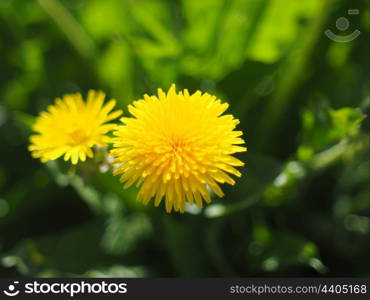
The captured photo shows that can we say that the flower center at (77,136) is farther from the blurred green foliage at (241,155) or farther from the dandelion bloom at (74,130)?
the blurred green foliage at (241,155)

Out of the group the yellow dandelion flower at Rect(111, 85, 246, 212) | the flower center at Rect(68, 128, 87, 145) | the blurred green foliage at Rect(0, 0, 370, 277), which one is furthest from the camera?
the blurred green foliage at Rect(0, 0, 370, 277)

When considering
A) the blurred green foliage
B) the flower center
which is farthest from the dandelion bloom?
the blurred green foliage

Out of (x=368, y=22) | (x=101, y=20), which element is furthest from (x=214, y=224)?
(x=101, y=20)

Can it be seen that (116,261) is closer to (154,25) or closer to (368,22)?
(154,25)

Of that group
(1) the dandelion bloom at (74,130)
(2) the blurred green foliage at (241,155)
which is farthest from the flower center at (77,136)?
(2) the blurred green foliage at (241,155)

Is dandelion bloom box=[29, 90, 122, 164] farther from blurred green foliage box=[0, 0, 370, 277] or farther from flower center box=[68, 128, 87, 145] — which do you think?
blurred green foliage box=[0, 0, 370, 277]

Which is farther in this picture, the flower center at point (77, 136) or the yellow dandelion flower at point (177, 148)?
the flower center at point (77, 136)
